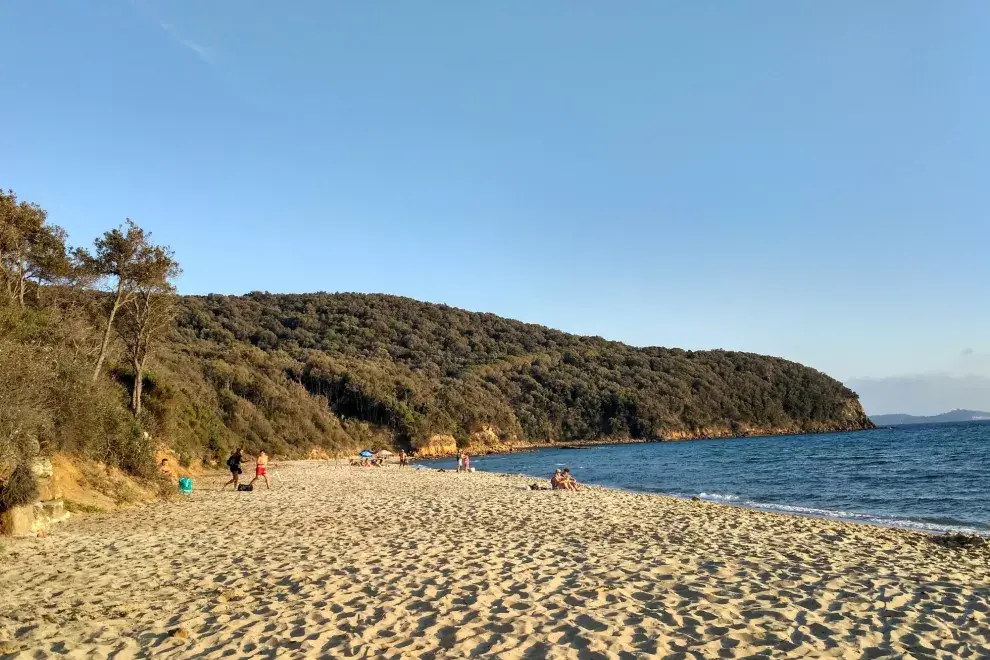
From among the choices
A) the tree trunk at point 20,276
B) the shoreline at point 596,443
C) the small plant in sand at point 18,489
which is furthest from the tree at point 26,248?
the shoreline at point 596,443

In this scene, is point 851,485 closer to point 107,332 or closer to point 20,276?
point 107,332

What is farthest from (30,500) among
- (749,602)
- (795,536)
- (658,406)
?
(658,406)

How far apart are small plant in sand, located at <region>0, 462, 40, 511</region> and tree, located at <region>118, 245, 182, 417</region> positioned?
36.3 feet

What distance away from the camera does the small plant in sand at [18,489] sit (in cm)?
1000

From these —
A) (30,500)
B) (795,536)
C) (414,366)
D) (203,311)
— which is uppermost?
(203,311)

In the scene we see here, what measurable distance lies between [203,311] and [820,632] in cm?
8587

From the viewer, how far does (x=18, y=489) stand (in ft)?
32.9

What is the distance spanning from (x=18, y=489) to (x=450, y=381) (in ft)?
236

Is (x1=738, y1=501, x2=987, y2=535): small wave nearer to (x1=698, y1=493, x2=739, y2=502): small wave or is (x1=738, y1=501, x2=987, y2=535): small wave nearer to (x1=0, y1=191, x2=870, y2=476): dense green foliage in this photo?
(x1=698, y1=493, x2=739, y2=502): small wave

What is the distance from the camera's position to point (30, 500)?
10320mm

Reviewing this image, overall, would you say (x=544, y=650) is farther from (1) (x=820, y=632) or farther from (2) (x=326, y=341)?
(2) (x=326, y=341)

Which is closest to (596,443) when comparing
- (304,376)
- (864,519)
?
(304,376)

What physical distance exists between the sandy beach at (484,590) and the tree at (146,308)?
10486 millimetres

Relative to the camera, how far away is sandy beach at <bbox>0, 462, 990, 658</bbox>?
5.52 metres
